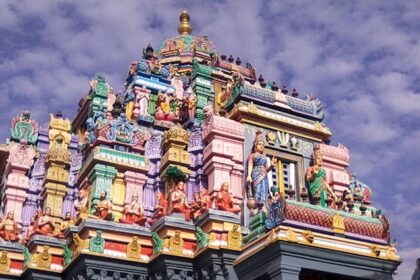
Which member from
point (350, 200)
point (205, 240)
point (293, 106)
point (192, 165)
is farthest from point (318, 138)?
Answer: point (205, 240)

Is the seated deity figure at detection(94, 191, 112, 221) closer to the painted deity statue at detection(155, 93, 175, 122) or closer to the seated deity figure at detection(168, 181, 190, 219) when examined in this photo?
the seated deity figure at detection(168, 181, 190, 219)

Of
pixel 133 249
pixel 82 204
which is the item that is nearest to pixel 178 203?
pixel 133 249

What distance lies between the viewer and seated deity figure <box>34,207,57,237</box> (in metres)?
21.8

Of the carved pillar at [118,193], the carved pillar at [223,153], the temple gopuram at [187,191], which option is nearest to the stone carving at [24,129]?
the temple gopuram at [187,191]

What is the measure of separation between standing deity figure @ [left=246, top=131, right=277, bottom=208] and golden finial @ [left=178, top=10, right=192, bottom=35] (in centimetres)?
1543

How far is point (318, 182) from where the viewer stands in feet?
70.0

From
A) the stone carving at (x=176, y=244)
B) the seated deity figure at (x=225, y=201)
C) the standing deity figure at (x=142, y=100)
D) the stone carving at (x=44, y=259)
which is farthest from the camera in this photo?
the standing deity figure at (x=142, y=100)

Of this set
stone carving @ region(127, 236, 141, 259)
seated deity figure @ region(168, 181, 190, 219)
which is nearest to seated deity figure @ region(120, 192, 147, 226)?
stone carving @ region(127, 236, 141, 259)

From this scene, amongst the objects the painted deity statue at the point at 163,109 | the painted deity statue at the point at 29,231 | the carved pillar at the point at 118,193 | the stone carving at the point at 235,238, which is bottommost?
the stone carving at the point at 235,238

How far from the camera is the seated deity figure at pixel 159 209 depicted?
2062cm

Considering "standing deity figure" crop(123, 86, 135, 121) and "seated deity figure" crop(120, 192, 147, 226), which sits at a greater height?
"standing deity figure" crop(123, 86, 135, 121)

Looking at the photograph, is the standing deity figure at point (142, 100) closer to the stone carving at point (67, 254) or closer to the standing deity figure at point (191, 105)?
the standing deity figure at point (191, 105)

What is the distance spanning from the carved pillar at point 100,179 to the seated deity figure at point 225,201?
4298mm

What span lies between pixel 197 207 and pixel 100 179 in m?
3.71
